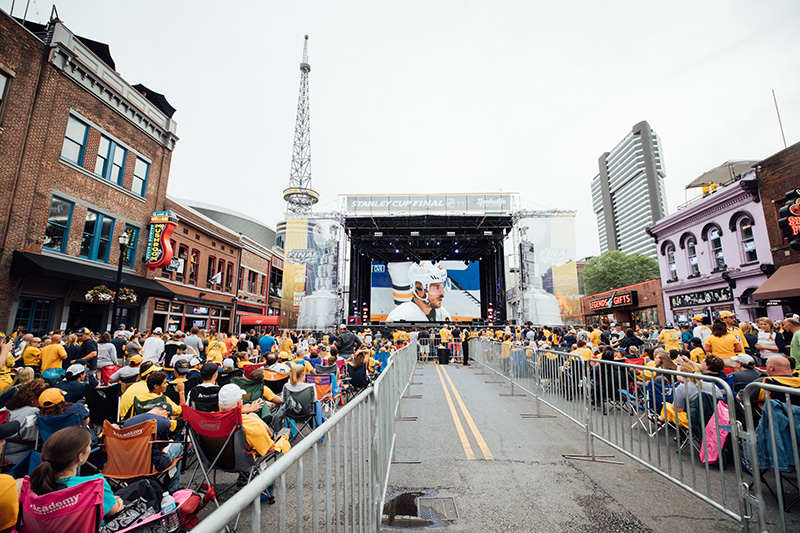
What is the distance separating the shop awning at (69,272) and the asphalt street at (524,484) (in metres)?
14.3

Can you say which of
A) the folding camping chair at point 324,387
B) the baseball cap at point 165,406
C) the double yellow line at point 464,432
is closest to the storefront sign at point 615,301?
the double yellow line at point 464,432

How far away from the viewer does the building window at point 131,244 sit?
58.7ft

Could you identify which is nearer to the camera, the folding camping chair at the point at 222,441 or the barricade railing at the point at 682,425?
the barricade railing at the point at 682,425

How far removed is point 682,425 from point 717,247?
869 inches

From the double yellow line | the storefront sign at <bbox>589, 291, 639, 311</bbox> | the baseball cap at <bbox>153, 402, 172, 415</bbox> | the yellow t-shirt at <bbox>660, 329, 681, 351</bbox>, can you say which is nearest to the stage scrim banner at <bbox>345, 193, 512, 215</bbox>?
the storefront sign at <bbox>589, 291, 639, 311</bbox>

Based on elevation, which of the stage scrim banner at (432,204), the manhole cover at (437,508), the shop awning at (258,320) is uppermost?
the stage scrim banner at (432,204)

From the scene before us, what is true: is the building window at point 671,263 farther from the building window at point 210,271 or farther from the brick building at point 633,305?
the building window at point 210,271

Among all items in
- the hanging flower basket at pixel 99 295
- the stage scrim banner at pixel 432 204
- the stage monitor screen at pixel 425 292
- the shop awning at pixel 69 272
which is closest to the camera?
the shop awning at pixel 69 272

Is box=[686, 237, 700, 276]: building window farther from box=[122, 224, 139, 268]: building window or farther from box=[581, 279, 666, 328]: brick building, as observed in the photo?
box=[122, 224, 139, 268]: building window

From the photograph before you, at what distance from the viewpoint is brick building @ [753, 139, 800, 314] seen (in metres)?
16.1

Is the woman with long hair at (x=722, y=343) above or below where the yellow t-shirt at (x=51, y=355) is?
above

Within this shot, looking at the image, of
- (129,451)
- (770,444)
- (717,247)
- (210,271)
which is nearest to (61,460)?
(129,451)

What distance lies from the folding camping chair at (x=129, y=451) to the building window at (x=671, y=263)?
99.0ft

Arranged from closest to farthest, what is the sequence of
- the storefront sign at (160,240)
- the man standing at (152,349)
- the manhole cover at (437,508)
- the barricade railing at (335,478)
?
the barricade railing at (335,478) < the manhole cover at (437,508) < the man standing at (152,349) < the storefront sign at (160,240)
